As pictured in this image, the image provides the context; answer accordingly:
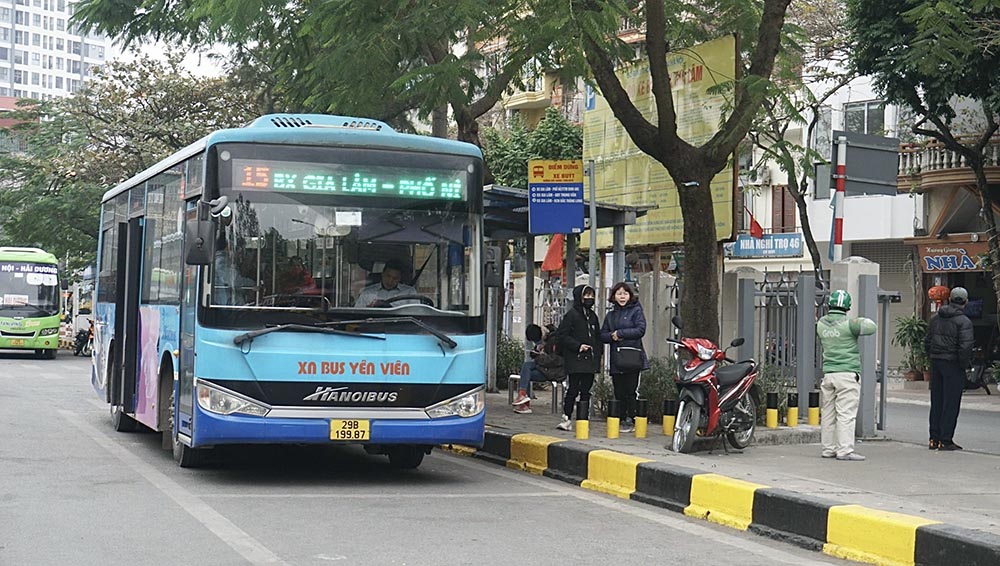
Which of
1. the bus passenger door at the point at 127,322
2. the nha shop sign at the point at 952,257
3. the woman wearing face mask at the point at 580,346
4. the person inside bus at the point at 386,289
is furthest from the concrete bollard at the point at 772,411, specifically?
the nha shop sign at the point at 952,257

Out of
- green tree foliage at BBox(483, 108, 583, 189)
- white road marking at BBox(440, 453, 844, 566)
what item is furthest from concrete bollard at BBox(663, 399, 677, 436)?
green tree foliage at BBox(483, 108, 583, 189)

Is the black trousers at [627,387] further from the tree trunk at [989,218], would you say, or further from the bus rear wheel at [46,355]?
the bus rear wheel at [46,355]

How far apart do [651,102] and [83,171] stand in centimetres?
3026

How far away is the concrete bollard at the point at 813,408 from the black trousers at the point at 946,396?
1.30 meters

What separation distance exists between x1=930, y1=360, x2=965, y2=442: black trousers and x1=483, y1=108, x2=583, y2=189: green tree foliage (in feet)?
83.0

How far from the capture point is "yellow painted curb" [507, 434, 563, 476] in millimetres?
13539

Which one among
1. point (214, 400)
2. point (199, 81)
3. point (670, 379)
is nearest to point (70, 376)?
point (199, 81)

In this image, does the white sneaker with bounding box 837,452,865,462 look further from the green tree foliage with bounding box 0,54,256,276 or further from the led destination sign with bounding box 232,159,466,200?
the green tree foliage with bounding box 0,54,256,276

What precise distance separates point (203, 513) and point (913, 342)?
80.0ft

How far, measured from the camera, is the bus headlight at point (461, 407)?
11711 mm

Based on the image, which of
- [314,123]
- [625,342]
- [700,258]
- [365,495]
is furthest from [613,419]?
[314,123]

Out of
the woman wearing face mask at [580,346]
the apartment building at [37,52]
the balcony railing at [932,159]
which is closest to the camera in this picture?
the woman wearing face mask at [580,346]

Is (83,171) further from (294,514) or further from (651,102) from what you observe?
(294,514)

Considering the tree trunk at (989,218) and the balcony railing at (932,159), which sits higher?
the balcony railing at (932,159)
